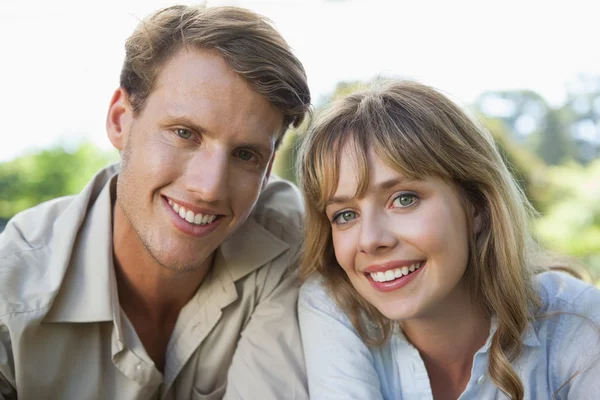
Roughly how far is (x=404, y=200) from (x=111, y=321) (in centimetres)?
115

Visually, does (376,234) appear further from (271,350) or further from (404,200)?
(271,350)

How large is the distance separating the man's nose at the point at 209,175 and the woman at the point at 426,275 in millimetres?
312

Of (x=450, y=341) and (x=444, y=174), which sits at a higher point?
(x=444, y=174)

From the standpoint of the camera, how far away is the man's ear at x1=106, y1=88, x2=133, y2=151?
2549 millimetres

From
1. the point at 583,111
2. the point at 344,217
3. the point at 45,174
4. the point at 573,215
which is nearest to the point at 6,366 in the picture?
the point at 344,217

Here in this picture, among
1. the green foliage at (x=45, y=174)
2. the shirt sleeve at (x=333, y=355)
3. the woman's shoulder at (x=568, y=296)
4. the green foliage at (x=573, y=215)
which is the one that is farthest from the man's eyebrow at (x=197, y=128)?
the green foliage at (x=573, y=215)

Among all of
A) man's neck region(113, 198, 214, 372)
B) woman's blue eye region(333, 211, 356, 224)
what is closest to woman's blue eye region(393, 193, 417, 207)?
woman's blue eye region(333, 211, 356, 224)

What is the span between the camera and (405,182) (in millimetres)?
2100

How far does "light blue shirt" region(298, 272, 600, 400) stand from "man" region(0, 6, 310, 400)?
14 centimetres

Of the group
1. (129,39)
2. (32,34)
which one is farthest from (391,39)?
(129,39)

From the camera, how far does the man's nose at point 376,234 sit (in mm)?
2070

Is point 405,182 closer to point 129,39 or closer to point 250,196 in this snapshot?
point 250,196

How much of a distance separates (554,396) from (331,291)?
2.75 ft

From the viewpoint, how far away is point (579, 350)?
2164 mm
